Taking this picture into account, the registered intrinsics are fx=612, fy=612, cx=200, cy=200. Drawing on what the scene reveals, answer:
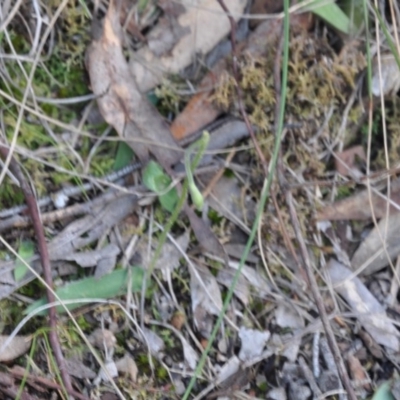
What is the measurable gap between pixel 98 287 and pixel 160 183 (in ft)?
0.87

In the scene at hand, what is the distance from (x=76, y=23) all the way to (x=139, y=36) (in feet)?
0.48

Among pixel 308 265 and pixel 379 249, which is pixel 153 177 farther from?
pixel 379 249

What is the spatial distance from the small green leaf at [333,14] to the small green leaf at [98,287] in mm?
729

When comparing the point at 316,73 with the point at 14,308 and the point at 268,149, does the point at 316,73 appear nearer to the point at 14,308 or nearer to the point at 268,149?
the point at 268,149

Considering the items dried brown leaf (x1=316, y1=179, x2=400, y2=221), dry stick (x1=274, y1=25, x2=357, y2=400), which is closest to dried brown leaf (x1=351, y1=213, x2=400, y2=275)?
dried brown leaf (x1=316, y1=179, x2=400, y2=221)

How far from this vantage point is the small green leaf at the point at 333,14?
1.43 metres

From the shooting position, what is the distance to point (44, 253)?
1312 millimetres

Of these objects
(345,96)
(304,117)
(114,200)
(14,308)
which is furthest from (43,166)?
(345,96)

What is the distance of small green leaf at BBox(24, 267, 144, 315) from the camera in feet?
4.36

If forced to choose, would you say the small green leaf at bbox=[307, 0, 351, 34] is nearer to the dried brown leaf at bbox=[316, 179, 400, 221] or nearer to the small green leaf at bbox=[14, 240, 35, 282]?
the dried brown leaf at bbox=[316, 179, 400, 221]

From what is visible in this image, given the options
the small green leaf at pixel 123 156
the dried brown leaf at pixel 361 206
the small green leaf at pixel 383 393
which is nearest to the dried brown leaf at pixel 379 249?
the dried brown leaf at pixel 361 206

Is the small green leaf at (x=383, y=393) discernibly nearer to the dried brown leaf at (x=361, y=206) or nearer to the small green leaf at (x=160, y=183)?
the dried brown leaf at (x=361, y=206)

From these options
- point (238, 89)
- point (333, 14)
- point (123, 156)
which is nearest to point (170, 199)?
point (123, 156)

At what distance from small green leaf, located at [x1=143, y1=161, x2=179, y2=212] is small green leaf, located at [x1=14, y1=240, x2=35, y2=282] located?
287 millimetres
